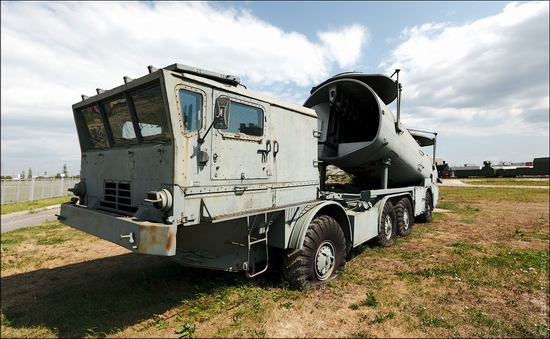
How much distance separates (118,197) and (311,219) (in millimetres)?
2692

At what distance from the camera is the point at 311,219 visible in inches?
169

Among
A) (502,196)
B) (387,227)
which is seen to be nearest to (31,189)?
(387,227)

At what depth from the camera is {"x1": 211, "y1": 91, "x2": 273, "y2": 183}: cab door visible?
3396 mm

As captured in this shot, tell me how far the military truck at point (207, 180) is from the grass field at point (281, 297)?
53cm

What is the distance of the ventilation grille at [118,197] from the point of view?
3662 mm

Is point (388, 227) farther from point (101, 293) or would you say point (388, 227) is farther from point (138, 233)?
point (101, 293)

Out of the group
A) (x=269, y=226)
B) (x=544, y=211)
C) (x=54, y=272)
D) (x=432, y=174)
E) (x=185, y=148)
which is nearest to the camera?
(x=185, y=148)

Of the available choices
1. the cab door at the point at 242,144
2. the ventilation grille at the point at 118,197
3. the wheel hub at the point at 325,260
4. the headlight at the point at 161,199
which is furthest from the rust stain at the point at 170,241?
the wheel hub at the point at 325,260

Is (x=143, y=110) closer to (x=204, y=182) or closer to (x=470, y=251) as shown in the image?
(x=204, y=182)

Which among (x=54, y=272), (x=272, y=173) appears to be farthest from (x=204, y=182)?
(x=54, y=272)

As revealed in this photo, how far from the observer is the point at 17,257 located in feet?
21.3

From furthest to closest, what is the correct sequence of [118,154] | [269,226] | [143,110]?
1. [269,226]
2. [118,154]
3. [143,110]

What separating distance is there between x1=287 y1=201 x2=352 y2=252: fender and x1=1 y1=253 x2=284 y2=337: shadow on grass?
3.53ft

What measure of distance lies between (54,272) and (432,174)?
10.8 m
